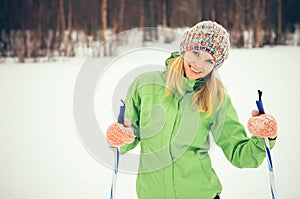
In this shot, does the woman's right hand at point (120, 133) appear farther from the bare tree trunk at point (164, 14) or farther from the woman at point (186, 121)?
the bare tree trunk at point (164, 14)

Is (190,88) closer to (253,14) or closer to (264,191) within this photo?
(264,191)

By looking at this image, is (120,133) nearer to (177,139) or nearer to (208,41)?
(177,139)

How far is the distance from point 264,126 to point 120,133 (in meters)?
0.46

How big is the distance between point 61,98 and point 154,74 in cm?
398

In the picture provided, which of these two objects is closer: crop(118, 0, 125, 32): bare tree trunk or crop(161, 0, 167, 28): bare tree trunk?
crop(118, 0, 125, 32): bare tree trunk

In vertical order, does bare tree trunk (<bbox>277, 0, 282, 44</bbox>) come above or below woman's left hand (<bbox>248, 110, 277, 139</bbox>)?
above

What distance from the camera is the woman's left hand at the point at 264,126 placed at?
1.21 m

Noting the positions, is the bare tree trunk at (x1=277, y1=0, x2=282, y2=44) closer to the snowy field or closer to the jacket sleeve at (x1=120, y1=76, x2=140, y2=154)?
the snowy field

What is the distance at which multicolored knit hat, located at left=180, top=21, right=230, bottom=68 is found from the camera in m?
1.29

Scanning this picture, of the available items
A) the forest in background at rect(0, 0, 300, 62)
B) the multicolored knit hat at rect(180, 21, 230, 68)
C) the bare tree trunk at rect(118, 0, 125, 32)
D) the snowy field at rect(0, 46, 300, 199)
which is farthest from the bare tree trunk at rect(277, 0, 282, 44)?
the multicolored knit hat at rect(180, 21, 230, 68)

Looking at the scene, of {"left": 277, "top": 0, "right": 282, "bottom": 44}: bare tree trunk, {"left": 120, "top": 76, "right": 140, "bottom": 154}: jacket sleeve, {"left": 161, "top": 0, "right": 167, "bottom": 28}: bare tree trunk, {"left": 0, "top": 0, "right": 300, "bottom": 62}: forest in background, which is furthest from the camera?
{"left": 161, "top": 0, "right": 167, "bottom": 28}: bare tree trunk

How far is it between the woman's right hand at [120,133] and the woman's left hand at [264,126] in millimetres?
395

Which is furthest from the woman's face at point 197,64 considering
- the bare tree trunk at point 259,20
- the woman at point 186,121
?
the bare tree trunk at point 259,20

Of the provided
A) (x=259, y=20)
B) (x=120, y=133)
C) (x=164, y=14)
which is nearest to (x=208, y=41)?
(x=120, y=133)
